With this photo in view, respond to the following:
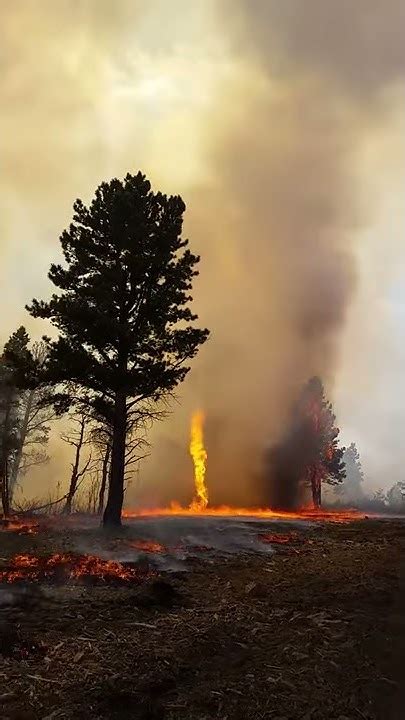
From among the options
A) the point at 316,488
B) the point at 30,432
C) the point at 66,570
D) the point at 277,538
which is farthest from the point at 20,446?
the point at 316,488

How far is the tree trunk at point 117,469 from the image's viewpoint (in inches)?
807

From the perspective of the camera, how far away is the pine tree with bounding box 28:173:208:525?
21.1m

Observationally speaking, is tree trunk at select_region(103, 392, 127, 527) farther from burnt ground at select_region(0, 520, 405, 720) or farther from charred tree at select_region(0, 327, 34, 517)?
charred tree at select_region(0, 327, 34, 517)

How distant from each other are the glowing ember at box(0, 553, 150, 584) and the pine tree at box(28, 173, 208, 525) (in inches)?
253

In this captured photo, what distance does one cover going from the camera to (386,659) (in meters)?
7.69

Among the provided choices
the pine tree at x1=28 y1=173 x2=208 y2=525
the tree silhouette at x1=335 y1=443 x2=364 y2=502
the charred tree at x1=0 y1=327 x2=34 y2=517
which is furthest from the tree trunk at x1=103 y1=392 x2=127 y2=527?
the tree silhouette at x1=335 y1=443 x2=364 y2=502

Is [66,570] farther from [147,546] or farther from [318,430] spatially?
[318,430]

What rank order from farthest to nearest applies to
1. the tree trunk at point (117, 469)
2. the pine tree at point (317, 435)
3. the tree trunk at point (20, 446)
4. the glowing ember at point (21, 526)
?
the pine tree at point (317, 435)
the tree trunk at point (20, 446)
the tree trunk at point (117, 469)
the glowing ember at point (21, 526)

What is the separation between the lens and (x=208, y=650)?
25.7 feet

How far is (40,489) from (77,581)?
6247cm

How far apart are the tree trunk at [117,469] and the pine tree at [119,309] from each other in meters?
0.04

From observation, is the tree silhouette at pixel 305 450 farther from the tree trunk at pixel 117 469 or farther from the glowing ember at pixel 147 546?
the glowing ember at pixel 147 546

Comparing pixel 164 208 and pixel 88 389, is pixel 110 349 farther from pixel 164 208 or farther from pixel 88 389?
pixel 164 208

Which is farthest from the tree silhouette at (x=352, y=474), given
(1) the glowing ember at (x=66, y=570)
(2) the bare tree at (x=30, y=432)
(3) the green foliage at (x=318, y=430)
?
(1) the glowing ember at (x=66, y=570)
